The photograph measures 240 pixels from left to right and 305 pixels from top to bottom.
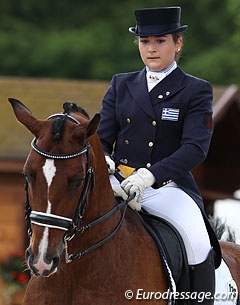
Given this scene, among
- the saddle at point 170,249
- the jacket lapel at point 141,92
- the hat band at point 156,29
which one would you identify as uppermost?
the hat band at point 156,29

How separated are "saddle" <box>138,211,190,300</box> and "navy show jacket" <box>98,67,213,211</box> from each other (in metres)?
0.27

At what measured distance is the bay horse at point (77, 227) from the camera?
5.12m

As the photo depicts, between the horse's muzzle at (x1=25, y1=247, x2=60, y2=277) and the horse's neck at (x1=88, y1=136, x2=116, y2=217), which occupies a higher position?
the horse's neck at (x1=88, y1=136, x2=116, y2=217)

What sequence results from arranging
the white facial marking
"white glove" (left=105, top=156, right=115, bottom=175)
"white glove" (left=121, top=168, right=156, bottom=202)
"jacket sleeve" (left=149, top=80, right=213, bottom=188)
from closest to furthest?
the white facial marking < "white glove" (left=121, top=168, right=156, bottom=202) < "jacket sleeve" (left=149, top=80, right=213, bottom=188) < "white glove" (left=105, top=156, right=115, bottom=175)

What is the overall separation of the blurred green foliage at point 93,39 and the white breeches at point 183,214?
62.4ft

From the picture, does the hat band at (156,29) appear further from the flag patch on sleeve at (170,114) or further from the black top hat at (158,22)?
the flag patch on sleeve at (170,114)

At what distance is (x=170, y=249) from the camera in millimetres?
5941

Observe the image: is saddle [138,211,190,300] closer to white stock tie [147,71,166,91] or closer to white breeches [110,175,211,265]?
white breeches [110,175,211,265]

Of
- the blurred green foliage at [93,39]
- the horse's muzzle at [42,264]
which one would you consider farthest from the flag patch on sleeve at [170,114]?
the blurred green foliage at [93,39]

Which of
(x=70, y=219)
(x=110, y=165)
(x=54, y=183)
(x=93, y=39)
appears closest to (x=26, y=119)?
(x=54, y=183)

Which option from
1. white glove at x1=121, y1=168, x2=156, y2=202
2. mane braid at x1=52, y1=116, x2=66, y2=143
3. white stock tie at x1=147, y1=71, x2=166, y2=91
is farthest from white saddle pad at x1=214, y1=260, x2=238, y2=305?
mane braid at x1=52, y1=116, x2=66, y2=143

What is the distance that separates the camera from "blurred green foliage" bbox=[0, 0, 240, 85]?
26.5 meters

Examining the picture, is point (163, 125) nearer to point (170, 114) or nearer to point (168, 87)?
point (170, 114)

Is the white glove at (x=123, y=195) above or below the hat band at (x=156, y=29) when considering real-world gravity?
below
